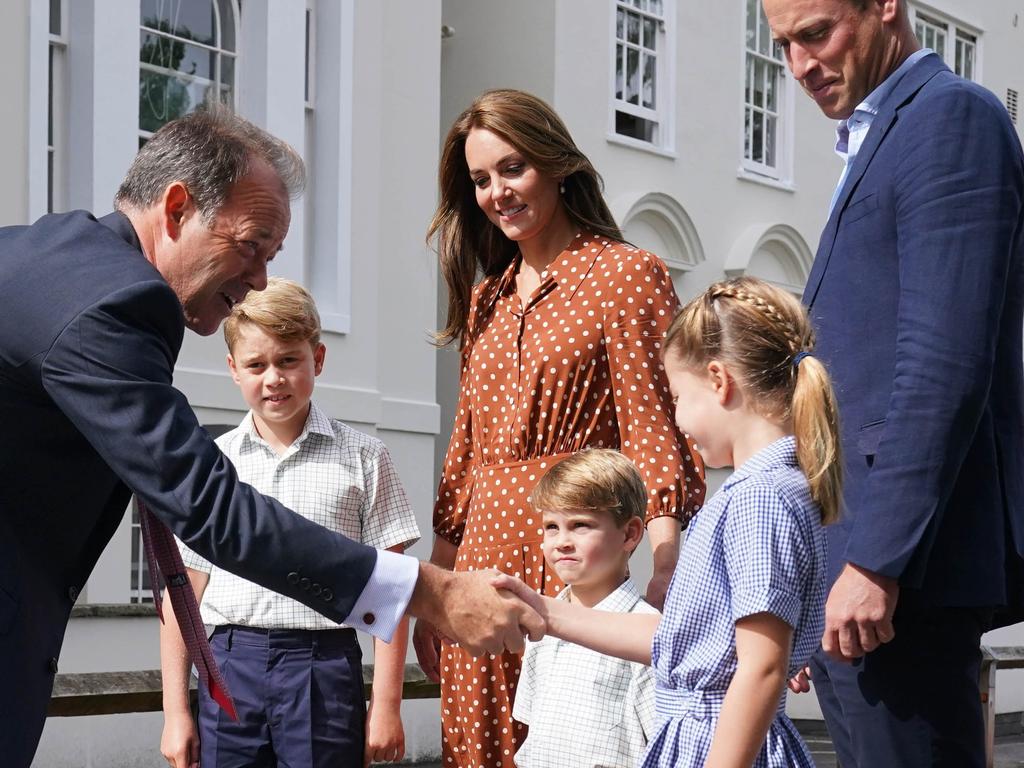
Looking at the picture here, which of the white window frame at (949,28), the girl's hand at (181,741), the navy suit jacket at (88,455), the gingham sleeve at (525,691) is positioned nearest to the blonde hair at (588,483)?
the gingham sleeve at (525,691)

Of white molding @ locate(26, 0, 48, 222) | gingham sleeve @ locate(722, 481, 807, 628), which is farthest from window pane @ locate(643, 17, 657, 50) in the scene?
gingham sleeve @ locate(722, 481, 807, 628)

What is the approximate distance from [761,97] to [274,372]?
469 inches

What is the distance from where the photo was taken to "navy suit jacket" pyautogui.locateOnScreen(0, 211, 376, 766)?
8.87 feet

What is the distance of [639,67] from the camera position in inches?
556

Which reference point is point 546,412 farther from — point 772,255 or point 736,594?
point 772,255

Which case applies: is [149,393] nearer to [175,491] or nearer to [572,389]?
[175,491]

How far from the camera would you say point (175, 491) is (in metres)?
2.75

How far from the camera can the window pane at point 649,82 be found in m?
14.1

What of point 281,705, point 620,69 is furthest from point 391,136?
point 281,705

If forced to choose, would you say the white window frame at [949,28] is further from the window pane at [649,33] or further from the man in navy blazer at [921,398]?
the man in navy blazer at [921,398]

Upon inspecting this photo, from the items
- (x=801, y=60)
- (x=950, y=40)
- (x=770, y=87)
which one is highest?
(x=950, y=40)

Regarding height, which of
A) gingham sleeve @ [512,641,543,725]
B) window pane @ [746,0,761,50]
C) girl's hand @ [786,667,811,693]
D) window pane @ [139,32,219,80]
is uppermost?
window pane @ [746,0,761,50]

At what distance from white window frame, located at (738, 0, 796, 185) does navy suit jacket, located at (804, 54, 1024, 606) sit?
483 inches

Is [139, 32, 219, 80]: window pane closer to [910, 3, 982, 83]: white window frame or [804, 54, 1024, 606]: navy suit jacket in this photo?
[804, 54, 1024, 606]: navy suit jacket
